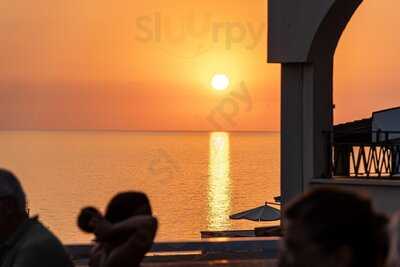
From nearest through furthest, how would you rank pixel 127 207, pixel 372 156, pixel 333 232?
pixel 333 232, pixel 127 207, pixel 372 156

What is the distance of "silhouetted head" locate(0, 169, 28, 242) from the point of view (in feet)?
16.4

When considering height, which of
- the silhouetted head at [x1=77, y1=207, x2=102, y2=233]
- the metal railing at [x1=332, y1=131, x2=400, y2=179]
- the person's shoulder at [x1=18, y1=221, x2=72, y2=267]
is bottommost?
the person's shoulder at [x1=18, y1=221, x2=72, y2=267]

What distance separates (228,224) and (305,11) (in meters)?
38.2

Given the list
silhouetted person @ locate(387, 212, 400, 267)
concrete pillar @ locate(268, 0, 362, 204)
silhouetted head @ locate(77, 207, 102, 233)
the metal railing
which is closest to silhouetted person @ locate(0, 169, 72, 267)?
silhouetted head @ locate(77, 207, 102, 233)

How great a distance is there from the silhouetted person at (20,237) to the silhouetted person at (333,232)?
7.12 feet

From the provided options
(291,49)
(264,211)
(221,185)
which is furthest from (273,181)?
(291,49)

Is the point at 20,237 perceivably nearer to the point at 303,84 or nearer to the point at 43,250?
the point at 43,250

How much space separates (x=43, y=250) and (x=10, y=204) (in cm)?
31

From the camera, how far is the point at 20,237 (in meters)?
5.04

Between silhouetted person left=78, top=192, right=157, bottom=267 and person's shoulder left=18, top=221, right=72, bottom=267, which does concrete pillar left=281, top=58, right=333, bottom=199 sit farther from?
person's shoulder left=18, top=221, right=72, bottom=267

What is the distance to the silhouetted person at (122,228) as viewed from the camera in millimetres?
5621

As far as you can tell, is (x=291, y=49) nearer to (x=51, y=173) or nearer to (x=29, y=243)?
(x=29, y=243)

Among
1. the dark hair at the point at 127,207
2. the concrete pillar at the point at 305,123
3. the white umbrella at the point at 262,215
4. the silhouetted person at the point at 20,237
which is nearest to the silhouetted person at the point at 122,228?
the dark hair at the point at 127,207

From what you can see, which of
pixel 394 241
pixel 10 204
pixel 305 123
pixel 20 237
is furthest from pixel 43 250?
pixel 305 123
